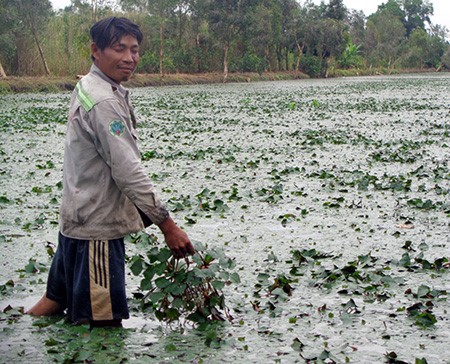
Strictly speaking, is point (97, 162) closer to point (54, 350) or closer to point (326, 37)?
point (54, 350)

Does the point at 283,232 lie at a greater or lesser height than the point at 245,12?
lesser

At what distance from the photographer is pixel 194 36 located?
56.0 metres

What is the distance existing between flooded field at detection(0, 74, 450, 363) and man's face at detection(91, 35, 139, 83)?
135 cm

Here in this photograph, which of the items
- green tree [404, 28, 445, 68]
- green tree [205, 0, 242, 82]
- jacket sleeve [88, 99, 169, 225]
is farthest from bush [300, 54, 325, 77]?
jacket sleeve [88, 99, 169, 225]

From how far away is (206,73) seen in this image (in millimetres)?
55750

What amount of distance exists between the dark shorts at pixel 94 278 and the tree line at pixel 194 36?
32505 millimetres

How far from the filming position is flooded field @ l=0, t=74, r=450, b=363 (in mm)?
3725

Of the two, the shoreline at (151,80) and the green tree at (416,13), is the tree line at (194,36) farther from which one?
the green tree at (416,13)

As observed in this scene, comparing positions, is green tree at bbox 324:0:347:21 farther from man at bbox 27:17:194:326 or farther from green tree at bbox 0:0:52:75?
man at bbox 27:17:194:326

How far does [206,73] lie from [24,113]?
35139mm

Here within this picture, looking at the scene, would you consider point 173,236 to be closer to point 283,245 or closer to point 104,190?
point 104,190

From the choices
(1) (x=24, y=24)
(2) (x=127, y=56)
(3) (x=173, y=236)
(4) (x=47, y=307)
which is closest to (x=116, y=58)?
(2) (x=127, y=56)

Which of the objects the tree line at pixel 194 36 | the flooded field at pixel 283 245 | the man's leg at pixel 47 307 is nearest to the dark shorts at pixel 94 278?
the flooded field at pixel 283 245

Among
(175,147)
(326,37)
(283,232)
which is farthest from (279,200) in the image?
(326,37)
